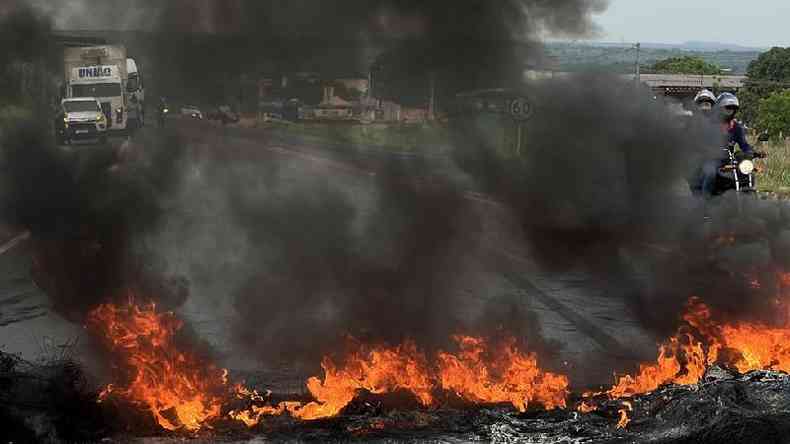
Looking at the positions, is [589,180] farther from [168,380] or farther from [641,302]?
[168,380]

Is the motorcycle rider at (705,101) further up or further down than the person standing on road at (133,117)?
further up

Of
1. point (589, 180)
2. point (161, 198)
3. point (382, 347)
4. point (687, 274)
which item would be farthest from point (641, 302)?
point (161, 198)

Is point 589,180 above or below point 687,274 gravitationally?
above

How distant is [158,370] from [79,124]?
3.69 meters

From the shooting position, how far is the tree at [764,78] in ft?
165

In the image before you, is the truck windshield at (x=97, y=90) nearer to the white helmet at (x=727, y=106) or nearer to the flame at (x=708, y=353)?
the white helmet at (x=727, y=106)

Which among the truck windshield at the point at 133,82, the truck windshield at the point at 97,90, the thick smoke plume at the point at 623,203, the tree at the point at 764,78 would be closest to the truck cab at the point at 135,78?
the truck windshield at the point at 133,82

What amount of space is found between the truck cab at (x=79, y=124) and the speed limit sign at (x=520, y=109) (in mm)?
3724

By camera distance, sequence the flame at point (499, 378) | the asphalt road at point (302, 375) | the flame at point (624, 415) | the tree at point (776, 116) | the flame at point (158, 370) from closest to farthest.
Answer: the flame at point (624, 415) → the flame at point (158, 370) → the flame at point (499, 378) → the asphalt road at point (302, 375) → the tree at point (776, 116)

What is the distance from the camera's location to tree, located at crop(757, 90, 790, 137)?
37344 mm

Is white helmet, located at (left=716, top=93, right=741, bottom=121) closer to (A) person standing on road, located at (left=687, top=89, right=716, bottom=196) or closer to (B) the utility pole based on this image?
(A) person standing on road, located at (left=687, top=89, right=716, bottom=196)

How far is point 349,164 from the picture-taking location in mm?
11953

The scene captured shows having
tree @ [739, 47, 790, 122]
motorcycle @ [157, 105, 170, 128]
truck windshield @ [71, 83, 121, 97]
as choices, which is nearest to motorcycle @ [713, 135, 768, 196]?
motorcycle @ [157, 105, 170, 128]

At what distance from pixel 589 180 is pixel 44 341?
15.7 feet
